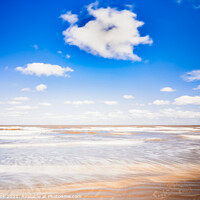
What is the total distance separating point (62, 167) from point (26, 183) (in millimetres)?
2483

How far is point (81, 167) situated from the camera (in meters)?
7.97

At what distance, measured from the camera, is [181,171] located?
7.24 metres

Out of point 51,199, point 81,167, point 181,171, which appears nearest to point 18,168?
point 81,167

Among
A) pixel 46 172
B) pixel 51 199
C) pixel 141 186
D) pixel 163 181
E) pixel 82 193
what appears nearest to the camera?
pixel 51 199

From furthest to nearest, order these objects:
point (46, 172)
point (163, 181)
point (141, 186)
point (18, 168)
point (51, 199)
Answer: point (18, 168) < point (46, 172) < point (163, 181) < point (141, 186) < point (51, 199)

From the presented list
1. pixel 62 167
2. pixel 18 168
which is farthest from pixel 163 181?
pixel 18 168

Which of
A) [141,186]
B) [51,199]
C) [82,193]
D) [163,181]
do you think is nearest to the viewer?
[51,199]

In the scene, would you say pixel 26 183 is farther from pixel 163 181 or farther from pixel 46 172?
pixel 163 181

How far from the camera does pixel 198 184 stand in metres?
5.47

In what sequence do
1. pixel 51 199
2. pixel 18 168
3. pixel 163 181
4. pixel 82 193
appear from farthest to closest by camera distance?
pixel 18 168, pixel 163 181, pixel 82 193, pixel 51 199

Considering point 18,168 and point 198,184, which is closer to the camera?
point 198,184

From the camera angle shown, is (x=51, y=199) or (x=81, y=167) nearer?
(x=51, y=199)

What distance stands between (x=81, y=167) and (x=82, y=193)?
320 centimetres

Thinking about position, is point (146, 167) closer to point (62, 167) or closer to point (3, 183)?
point (62, 167)
